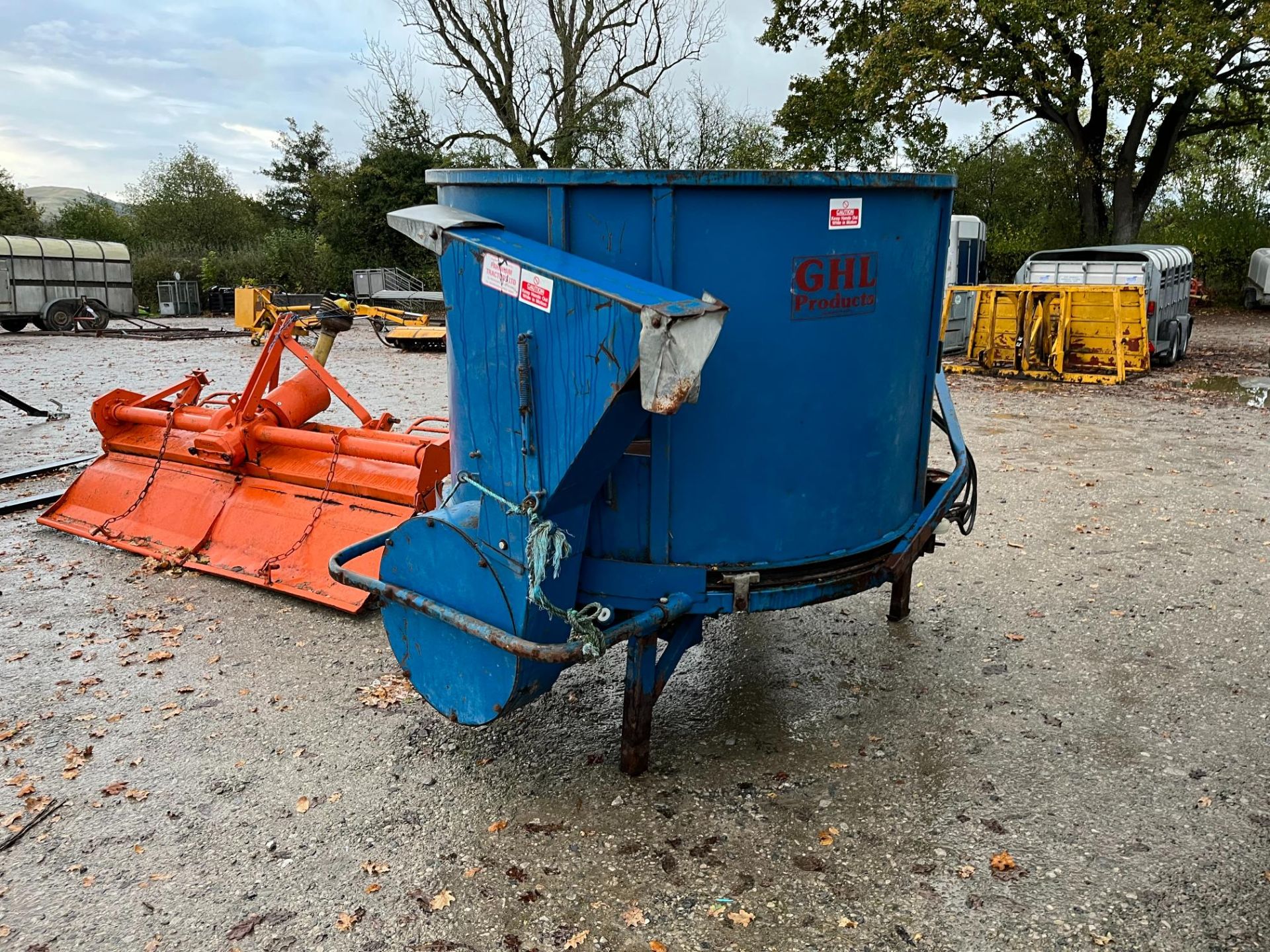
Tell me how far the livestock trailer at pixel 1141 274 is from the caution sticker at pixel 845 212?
12.5 meters

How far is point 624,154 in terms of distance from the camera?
2759 centimetres

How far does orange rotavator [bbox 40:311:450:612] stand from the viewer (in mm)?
5105

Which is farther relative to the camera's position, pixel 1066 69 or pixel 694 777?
pixel 1066 69

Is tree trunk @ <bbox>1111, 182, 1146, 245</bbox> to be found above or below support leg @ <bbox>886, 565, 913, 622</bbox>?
above

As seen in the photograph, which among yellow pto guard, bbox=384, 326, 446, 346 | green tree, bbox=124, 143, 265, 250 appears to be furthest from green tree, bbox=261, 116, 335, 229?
yellow pto guard, bbox=384, 326, 446, 346

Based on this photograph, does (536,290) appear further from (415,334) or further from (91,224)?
(91,224)

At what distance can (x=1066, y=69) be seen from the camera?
62.6 feet

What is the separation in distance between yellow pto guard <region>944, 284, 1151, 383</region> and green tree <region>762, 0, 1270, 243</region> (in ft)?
18.4

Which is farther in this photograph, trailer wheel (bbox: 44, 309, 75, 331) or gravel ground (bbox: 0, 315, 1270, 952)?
trailer wheel (bbox: 44, 309, 75, 331)

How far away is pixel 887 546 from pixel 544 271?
1650mm

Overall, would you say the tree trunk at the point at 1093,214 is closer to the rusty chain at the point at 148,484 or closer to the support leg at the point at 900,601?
the support leg at the point at 900,601

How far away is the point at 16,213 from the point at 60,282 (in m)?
17.3

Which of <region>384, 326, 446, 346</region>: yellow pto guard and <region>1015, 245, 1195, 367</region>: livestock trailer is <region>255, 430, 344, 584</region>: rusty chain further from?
<region>1015, 245, 1195, 367</region>: livestock trailer

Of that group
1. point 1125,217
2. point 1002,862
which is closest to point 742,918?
point 1002,862
